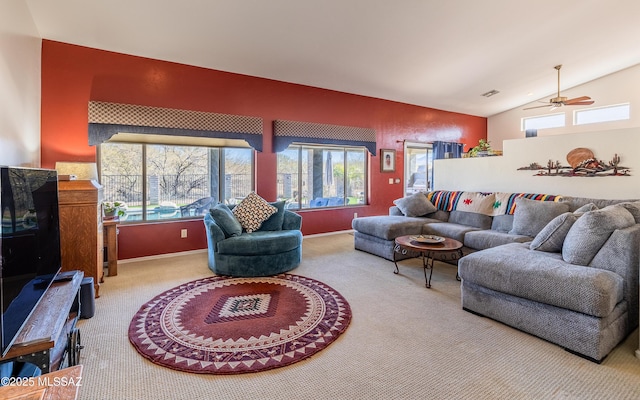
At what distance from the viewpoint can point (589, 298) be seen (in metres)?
2.05

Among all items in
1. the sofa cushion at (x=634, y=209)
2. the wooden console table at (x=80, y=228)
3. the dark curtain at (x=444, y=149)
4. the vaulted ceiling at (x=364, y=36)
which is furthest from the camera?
the dark curtain at (x=444, y=149)

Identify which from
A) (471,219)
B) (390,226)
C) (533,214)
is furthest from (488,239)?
(390,226)

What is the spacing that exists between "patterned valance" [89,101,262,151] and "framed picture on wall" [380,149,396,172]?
276 centimetres

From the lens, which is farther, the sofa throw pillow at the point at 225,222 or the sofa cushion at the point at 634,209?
the sofa throw pillow at the point at 225,222

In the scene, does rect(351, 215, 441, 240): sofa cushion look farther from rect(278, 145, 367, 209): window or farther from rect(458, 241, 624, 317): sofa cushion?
rect(458, 241, 624, 317): sofa cushion

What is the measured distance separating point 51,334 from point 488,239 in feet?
13.1

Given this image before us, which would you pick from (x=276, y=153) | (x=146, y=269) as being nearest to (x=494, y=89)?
(x=276, y=153)

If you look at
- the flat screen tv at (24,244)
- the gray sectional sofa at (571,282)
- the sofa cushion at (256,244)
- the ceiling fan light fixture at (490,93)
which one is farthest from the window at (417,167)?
the flat screen tv at (24,244)

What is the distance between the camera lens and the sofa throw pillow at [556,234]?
2.75 meters

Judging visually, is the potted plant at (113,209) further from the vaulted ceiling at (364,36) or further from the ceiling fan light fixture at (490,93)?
the ceiling fan light fixture at (490,93)

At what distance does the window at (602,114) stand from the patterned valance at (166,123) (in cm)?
712

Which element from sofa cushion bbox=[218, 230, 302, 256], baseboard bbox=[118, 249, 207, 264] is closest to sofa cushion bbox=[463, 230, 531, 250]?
sofa cushion bbox=[218, 230, 302, 256]

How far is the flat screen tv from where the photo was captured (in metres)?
1.32

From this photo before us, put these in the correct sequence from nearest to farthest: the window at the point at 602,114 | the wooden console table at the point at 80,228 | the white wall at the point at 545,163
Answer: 1. the wooden console table at the point at 80,228
2. the white wall at the point at 545,163
3. the window at the point at 602,114
